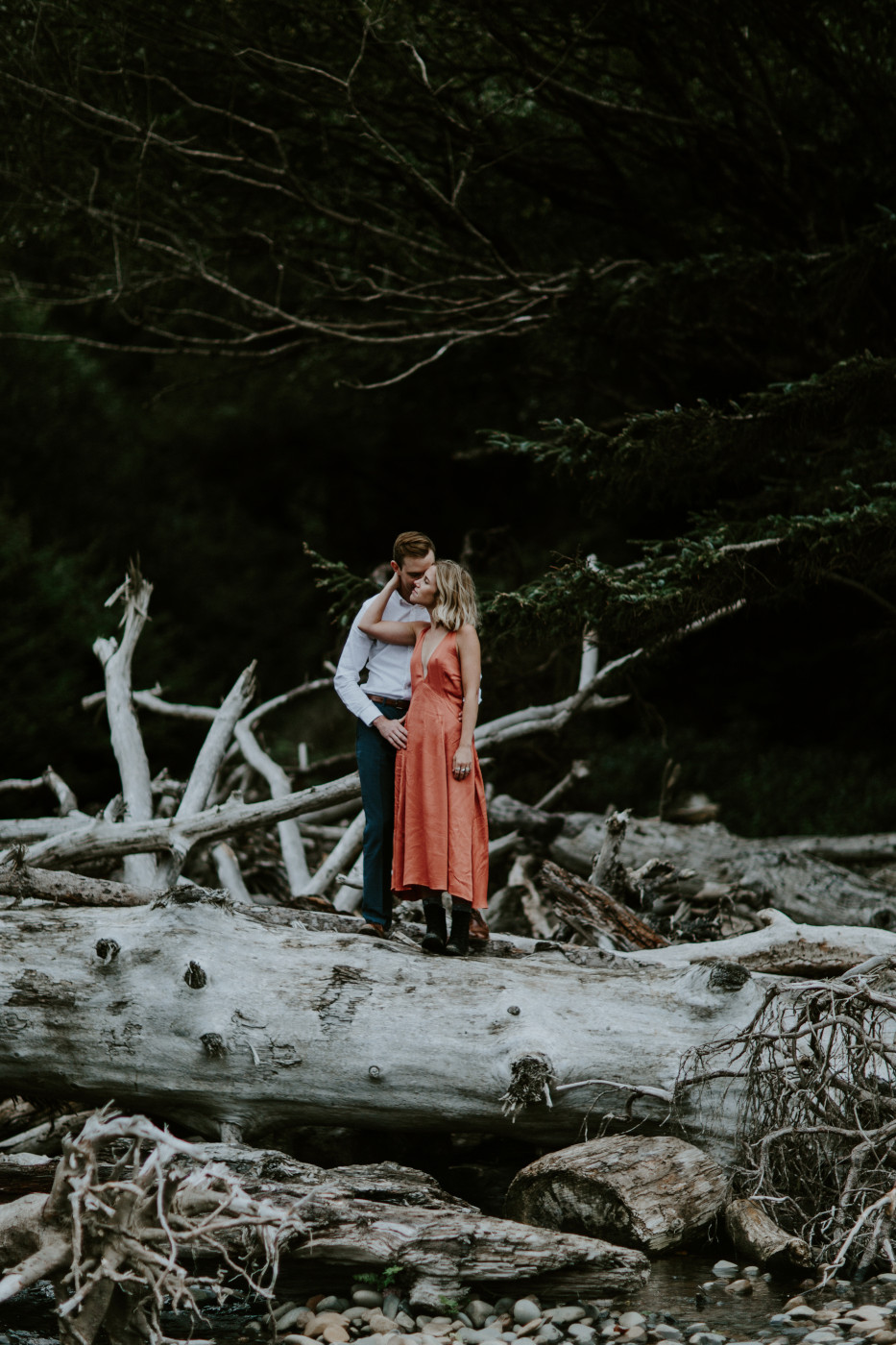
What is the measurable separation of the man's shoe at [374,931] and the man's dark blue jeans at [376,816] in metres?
0.02

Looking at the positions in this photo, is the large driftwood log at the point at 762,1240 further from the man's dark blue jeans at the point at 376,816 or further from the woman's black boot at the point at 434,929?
the man's dark blue jeans at the point at 376,816

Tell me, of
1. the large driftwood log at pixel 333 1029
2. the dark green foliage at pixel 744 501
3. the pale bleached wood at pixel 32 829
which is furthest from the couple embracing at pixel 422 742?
the pale bleached wood at pixel 32 829

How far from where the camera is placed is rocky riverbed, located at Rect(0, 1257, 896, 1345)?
3301 millimetres

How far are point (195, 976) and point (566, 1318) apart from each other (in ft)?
5.86

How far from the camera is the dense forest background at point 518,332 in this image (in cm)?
645

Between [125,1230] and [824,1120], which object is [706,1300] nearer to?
[824,1120]

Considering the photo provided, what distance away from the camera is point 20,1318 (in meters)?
3.58

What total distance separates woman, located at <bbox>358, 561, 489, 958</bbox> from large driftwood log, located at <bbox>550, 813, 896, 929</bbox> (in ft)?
6.36

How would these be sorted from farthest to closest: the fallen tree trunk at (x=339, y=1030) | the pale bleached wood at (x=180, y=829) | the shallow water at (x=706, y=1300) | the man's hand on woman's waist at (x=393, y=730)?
the pale bleached wood at (x=180, y=829) → the man's hand on woman's waist at (x=393, y=730) → the fallen tree trunk at (x=339, y=1030) → the shallow water at (x=706, y=1300)

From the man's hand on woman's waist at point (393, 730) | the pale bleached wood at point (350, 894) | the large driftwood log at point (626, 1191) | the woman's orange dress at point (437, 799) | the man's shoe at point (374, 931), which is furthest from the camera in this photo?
the pale bleached wood at point (350, 894)

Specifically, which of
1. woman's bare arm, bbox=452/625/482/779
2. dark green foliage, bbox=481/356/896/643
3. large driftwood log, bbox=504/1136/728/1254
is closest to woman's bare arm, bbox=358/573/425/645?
woman's bare arm, bbox=452/625/482/779

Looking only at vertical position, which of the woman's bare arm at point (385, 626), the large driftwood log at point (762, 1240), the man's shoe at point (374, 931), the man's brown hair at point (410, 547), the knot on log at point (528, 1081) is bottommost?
the large driftwood log at point (762, 1240)

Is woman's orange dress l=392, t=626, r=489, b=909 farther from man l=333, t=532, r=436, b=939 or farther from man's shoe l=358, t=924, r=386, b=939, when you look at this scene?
man's shoe l=358, t=924, r=386, b=939

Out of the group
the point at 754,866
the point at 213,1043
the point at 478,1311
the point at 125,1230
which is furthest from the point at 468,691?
the point at 754,866
